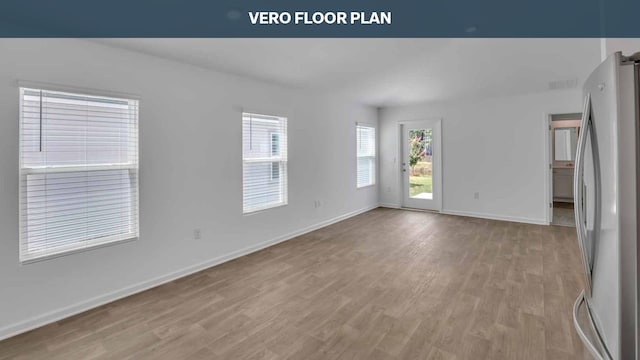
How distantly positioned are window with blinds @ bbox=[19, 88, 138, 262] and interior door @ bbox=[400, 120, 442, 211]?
5553 millimetres

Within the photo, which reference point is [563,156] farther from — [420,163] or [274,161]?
[274,161]

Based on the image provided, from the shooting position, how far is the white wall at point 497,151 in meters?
5.54

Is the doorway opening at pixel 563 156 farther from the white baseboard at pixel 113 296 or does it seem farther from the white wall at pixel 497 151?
the white baseboard at pixel 113 296

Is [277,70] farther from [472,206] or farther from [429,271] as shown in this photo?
[472,206]

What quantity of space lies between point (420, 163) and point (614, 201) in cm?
592

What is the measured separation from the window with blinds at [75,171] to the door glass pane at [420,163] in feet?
18.3

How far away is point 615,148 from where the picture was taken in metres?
1.14

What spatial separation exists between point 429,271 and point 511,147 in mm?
3681

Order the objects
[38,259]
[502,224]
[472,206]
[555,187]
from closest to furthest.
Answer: [38,259]
[502,224]
[472,206]
[555,187]

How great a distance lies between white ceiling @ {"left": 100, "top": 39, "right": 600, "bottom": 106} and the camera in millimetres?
3002

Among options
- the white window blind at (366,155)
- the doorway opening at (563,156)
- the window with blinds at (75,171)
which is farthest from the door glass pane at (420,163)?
the window with blinds at (75,171)

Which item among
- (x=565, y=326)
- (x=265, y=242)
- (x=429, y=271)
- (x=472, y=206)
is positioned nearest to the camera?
(x=565, y=326)

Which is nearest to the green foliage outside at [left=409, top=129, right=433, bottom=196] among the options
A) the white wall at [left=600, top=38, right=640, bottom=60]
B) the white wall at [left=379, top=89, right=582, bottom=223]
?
the white wall at [left=379, top=89, right=582, bottom=223]
